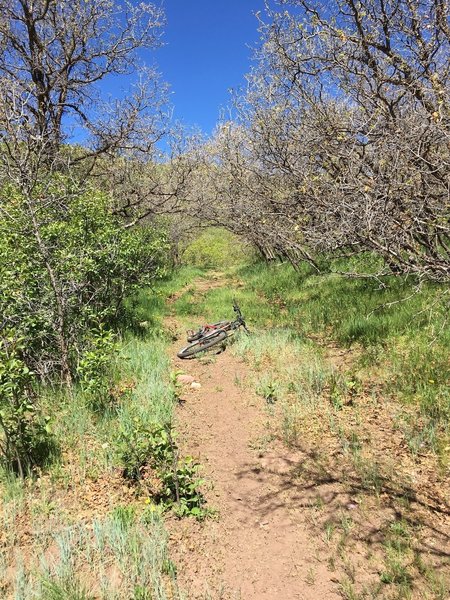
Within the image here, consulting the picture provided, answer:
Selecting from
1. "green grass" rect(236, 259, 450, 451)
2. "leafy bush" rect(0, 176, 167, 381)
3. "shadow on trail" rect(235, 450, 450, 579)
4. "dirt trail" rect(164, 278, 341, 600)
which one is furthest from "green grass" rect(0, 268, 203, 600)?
"green grass" rect(236, 259, 450, 451)

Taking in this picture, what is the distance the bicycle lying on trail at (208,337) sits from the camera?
8375mm

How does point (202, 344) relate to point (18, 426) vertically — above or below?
below

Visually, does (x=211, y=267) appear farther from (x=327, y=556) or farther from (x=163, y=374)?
(x=327, y=556)

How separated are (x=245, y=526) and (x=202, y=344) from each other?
5030mm

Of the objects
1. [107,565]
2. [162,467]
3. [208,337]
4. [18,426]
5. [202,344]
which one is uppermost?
[18,426]

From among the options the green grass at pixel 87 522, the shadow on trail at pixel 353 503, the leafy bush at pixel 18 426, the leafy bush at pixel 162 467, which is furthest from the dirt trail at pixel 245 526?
the leafy bush at pixel 18 426

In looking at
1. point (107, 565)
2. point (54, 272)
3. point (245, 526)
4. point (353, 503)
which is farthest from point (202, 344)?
point (107, 565)

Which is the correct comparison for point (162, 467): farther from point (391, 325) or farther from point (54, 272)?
point (391, 325)

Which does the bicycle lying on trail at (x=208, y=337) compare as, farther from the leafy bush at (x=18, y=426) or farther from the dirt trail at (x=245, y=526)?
the leafy bush at (x=18, y=426)

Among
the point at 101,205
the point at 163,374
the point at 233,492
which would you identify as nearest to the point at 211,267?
the point at 101,205

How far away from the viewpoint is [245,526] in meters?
3.76

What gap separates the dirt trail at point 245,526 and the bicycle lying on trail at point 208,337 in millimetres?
2390

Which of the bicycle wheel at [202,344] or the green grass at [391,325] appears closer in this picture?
the green grass at [391,325]

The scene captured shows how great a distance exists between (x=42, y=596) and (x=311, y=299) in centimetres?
917
